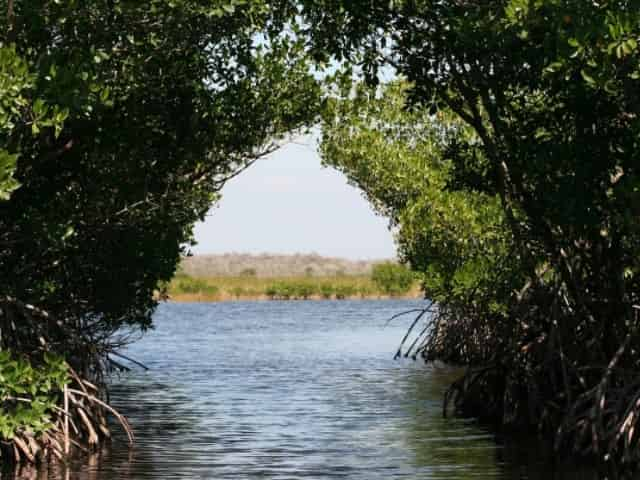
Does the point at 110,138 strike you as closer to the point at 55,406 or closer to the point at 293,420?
the point at 55,406

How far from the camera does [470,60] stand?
15.9 m

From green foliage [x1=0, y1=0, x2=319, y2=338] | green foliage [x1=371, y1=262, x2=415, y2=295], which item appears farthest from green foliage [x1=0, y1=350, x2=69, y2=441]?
green foliage [x1=371, y1=262, x2=415, y2=295]

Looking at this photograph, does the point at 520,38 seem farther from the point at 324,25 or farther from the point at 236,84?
the point at 236,84

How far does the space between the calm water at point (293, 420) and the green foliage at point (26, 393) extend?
2.41ft

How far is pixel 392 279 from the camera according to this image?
7156cm

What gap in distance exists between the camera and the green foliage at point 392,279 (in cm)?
7025

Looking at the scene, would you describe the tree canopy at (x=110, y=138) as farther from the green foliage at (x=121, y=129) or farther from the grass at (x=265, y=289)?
the grass at (x=265, y=289)

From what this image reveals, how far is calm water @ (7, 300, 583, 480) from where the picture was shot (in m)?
15.8

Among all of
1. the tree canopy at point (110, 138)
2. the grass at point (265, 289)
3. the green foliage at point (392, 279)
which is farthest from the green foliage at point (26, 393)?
the grass at point (265, 289)

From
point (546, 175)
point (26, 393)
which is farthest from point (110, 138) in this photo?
point (546, 175)

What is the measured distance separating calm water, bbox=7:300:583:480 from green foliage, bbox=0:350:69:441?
0.74 metres

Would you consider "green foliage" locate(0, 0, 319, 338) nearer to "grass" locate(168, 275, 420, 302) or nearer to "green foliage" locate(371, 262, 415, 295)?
"green foliage" locate(371, 262, 415, 295)

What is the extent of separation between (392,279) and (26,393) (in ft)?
187

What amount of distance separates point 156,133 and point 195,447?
4108 millimetres
